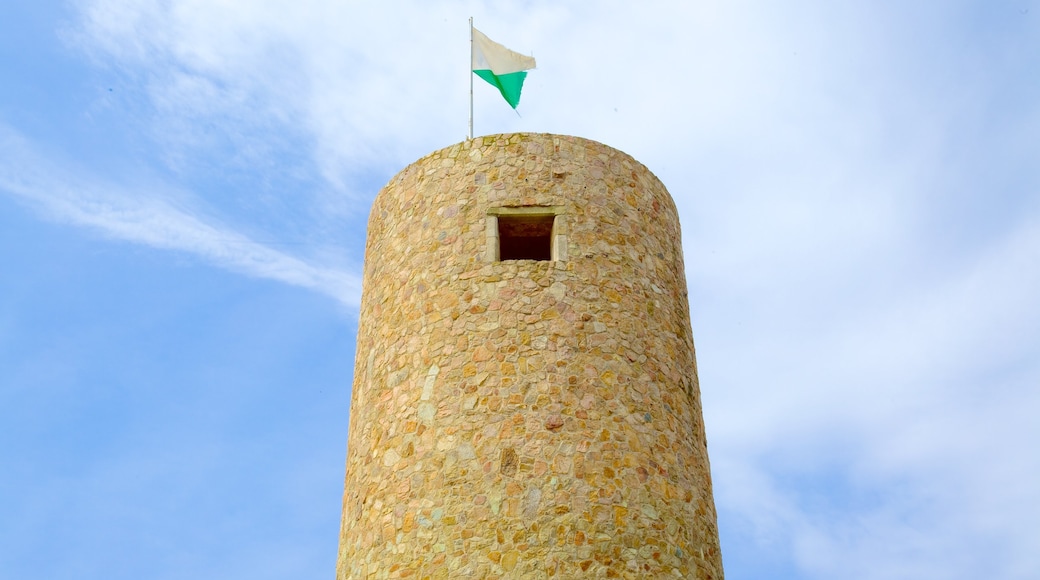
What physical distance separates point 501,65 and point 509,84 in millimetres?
239

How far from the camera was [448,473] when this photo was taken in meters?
9.71

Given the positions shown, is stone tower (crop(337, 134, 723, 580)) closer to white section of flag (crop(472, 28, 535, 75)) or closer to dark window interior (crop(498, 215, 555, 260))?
dark window interior (crop(498, 215, 555, 260))

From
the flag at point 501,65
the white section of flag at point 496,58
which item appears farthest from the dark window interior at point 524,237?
the white section of flag at point 496,58

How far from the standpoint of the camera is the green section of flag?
1327 centimetres

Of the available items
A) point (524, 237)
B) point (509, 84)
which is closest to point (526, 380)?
point (524, 237)

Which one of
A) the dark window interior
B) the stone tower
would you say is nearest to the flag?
the stone tower

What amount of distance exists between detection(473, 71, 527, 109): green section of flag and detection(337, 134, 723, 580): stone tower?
2.15m

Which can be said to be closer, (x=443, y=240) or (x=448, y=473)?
(x=448, y=473)

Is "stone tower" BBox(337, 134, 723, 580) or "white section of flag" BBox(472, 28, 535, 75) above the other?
"white section of flag" BBox(472, 28, 535, 75)

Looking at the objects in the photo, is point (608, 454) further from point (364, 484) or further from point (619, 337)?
point (364, 484)

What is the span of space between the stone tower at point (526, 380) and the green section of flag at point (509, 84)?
7.06 ft

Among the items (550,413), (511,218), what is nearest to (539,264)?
(511,218)

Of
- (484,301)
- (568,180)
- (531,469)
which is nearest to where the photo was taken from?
(531,469)

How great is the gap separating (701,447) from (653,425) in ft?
3.25
